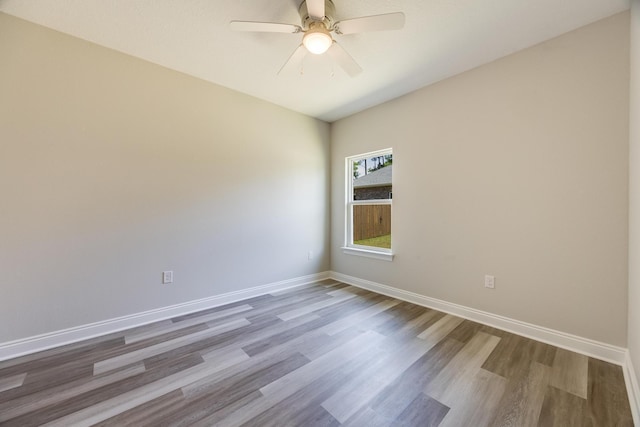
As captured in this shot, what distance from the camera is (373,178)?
3.62 meters

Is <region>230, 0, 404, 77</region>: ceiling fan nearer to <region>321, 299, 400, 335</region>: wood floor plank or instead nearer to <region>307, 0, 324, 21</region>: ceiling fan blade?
<region>307, 0, 324, 21</region>: ceiling fan blade

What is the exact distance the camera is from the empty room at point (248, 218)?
1524 millimetres

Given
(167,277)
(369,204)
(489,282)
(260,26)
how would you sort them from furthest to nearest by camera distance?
(369,204) → (167,277) → (489,282) → (260,26)

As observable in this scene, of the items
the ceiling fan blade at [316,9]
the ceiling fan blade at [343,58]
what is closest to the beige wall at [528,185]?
the ceiling fan blade at [343,58]

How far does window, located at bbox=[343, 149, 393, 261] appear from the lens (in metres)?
3.42

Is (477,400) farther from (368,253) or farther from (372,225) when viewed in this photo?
(372,225)

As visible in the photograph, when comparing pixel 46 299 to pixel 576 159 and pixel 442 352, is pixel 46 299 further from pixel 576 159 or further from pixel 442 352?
pixel 576 159

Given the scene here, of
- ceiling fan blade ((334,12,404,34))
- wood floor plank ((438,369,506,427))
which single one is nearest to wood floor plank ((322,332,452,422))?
wood floor plank ((438,369,506,427))

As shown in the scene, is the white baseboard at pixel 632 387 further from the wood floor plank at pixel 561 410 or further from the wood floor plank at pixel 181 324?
the wood floor plank at pixel 181 324

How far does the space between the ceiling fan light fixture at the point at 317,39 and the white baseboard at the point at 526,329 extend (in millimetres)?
2699

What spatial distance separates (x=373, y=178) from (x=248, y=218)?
6.08ft

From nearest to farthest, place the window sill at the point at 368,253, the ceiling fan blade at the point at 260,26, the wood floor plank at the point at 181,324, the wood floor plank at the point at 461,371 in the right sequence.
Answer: the wood floor plank at the point at 461,371, the ceiling fan blade at the point at 260,26, the wood floor plank at the point at 181,324, the window sill at the point at 368,253

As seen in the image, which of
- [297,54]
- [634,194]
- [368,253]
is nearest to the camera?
[634,194]

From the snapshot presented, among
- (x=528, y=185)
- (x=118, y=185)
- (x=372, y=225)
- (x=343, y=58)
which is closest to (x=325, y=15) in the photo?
(x=343, y=58)
